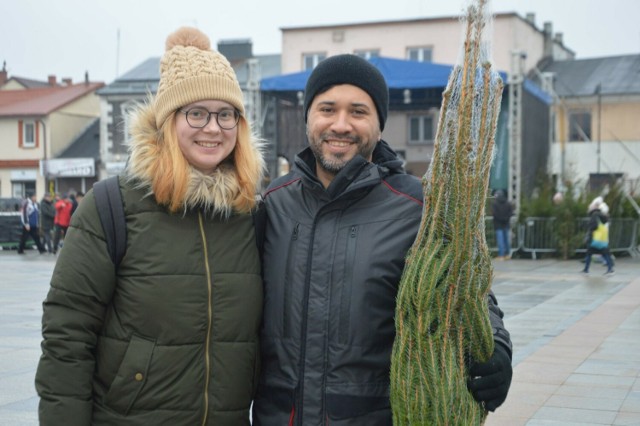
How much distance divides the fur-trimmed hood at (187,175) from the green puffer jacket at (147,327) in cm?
7

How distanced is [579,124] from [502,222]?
22.1 metres

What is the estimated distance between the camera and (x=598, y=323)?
1052 cm

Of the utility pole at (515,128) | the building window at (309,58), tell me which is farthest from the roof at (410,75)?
A: the building window at (309,58)

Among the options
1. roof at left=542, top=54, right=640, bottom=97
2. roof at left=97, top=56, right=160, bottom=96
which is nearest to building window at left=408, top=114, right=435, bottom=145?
roof at left=542, top=54, right=640, bottom=97

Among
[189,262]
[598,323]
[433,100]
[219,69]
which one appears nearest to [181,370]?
[189,262]

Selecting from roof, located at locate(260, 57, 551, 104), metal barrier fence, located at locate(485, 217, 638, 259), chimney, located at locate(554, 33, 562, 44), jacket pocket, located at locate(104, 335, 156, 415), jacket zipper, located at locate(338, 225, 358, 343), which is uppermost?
chimney, located at locate(554, 33, 562, 44)

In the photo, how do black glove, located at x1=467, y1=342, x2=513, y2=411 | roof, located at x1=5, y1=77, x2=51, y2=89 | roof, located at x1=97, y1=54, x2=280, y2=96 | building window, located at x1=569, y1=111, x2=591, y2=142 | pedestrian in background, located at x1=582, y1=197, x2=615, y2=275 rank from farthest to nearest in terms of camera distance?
roof, located at x1=5, y1=77, x2=51, y2=89
roof, located at x1=97, y1=54, x2=280, y2=96
building window, located at x1=569, y1=111, x2=591, y2=142
pedestrian in background, located at x1=582, y1=197, x2=615, y2=275
black glove, located at x1=467, y1=342, x2=513, y2=411

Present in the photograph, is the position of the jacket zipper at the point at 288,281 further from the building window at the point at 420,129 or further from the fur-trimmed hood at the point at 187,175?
the building window at the point at 420,129

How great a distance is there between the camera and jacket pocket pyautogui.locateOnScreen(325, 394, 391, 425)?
2549mm

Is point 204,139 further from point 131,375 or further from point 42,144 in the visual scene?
point 42,144

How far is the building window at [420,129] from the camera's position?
39.4 m

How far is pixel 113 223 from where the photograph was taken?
2.62 meters

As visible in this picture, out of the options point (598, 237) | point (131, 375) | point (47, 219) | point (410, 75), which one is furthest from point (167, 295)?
point (47, 219)

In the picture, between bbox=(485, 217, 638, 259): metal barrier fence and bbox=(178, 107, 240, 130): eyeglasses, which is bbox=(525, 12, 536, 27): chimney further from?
bbox=(178, 107, 240, 130): eyeglasses
